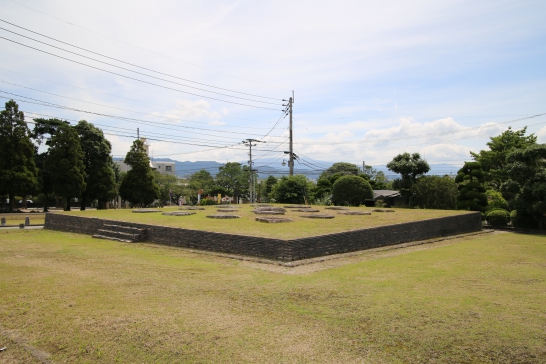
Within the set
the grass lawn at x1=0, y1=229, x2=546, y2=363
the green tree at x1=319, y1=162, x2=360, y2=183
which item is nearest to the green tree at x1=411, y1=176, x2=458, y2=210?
the grass lawn at x1=0, y1=229, x2=546, y2=363

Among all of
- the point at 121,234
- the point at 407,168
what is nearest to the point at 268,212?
the point at 121,234

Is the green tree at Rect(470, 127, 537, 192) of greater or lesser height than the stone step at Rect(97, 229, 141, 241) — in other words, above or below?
above

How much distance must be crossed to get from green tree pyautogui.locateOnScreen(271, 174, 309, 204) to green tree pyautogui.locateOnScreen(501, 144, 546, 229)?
1343cm

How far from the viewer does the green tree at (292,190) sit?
28141mm

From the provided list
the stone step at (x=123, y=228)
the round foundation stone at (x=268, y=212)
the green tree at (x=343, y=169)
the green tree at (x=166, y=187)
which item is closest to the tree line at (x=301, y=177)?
the round foundation stone at (x=268, y=212)

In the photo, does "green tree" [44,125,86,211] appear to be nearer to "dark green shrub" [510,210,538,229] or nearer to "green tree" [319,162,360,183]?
"dark green shrub" [510,210,538,229]

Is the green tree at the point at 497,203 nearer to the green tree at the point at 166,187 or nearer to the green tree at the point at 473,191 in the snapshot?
the green tree at the point at 473,191

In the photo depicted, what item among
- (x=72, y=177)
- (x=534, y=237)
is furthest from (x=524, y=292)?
(x=72, y=177)

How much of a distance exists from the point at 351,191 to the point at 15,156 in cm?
2431

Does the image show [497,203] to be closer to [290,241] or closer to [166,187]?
[290,241]

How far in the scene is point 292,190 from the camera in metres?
28.2

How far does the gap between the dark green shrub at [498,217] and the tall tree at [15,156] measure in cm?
3078

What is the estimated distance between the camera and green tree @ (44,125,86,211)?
27.8 meters

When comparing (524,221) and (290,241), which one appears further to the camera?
(524,221)
